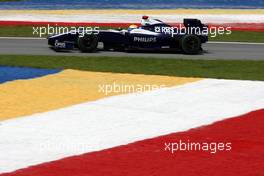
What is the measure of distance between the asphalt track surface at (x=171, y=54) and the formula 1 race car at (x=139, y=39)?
0.93 feet

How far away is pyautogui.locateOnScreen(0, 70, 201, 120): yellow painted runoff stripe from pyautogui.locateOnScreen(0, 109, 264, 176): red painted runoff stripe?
3.51 metres

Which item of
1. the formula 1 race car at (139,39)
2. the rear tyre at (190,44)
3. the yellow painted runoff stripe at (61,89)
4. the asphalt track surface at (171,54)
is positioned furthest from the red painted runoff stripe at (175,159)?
the rear tyre at (190,44)

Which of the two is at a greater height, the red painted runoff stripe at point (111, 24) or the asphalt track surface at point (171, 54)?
the red painted runoff stripe at point (111, 24)

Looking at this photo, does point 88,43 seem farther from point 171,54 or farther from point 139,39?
point 171,54

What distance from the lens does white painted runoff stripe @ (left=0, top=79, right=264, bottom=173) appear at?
34.7 feet

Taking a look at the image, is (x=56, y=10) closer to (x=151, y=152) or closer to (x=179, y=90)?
(x=179, y=90)

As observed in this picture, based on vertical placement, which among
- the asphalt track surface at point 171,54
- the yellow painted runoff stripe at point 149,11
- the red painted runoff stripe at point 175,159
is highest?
the yellow painted runoff stripe at point 149,11

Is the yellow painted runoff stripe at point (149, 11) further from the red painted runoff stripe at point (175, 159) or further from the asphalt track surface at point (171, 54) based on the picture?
the red painted runoff stripe at point (175, 159)

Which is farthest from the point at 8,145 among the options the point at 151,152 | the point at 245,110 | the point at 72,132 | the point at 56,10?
the point at 56,10

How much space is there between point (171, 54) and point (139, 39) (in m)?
1.31

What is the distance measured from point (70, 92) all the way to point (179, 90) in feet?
8.91

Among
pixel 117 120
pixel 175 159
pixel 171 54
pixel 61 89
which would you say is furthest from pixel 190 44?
pixel 175 159

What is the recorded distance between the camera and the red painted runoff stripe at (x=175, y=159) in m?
9.27

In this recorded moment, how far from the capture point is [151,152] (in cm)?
1036
